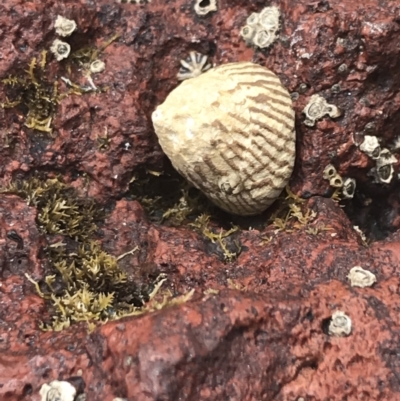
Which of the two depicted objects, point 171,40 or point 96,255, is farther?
point 171,40

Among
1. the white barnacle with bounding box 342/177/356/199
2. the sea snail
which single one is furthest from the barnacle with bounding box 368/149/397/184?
the sea snail

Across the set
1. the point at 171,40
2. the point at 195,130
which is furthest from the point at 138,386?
the point at 171,40

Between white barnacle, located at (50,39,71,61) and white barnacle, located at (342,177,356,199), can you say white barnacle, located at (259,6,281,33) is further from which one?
white barnacle, located at (50,39,71,61)

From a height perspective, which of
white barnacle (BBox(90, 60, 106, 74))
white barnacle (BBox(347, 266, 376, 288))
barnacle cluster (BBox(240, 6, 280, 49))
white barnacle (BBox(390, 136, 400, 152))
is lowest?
white barnacle (BBox(390, 136, 400, 152))

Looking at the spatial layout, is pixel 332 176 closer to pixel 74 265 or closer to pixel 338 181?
pixel 338 181

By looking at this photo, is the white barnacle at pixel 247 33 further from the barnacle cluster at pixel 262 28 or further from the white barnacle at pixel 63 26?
the white barnacle at pixel 63 26

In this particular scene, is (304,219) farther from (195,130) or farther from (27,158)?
(27,158)
